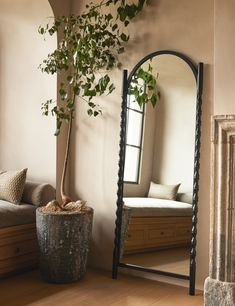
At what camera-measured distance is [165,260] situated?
3422 millimetres

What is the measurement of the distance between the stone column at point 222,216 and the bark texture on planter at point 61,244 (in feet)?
3.48

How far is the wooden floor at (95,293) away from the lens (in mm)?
3025

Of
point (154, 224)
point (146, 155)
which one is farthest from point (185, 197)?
point (146, 155)

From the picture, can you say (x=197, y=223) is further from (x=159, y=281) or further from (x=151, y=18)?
(x=151, y=18)

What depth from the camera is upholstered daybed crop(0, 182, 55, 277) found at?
3500mm

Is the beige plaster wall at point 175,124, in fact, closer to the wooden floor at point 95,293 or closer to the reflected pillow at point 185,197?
the reflected pillow at point 185,197

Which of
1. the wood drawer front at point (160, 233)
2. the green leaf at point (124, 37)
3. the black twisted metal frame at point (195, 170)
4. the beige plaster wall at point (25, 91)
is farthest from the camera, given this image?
the beige plaster wall at point (25, 91)

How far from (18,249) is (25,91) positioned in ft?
5.10

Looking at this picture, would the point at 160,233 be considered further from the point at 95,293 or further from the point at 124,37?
the point at 124,37

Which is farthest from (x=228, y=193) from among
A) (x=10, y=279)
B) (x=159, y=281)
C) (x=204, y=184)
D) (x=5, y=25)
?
(x=5, y=25)

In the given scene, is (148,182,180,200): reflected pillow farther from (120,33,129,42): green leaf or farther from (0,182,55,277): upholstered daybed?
(120,33,129,42): green leaf

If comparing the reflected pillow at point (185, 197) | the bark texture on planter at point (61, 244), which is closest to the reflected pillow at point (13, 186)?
the bark texture on planter at point (61, 244)

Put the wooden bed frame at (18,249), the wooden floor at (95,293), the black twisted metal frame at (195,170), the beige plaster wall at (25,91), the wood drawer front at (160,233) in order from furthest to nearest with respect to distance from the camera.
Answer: the beige plaster wall at (25,91) → the wooden bed frame at (18,249) → the wood drawer front at (160,233) → the black twisted metal frame at (195,170) → the wooden floor at (95,293)

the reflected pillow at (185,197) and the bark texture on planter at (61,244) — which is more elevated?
the reflected pillow at (185,197)
